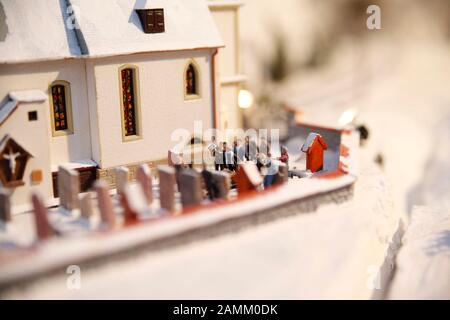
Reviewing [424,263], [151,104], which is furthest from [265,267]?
[151,104]

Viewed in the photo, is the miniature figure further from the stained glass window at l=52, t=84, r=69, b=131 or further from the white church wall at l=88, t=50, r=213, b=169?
the stained glass window at l=52, t=84, r=69, b=131

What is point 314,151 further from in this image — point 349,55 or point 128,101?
point 349,55

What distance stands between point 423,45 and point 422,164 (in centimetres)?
1727

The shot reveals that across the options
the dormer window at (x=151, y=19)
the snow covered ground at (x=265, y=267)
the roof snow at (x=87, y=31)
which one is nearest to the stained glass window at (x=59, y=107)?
the roof snow at (x=87, y=31)

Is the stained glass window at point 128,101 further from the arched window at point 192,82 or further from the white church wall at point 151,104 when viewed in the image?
the arched window at point 192,82

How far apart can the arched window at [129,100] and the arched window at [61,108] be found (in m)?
1.64

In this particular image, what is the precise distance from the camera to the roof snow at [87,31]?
17062mm

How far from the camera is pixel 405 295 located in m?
15.2

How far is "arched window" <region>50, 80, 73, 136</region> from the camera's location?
17.9 meters

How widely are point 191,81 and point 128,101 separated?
2.53 metres

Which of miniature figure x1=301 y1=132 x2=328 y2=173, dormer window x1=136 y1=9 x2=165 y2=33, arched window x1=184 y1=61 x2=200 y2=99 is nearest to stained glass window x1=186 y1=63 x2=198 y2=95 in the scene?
arched window x1=184 y1=61 x2=200 y2=99

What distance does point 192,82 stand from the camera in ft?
66.9

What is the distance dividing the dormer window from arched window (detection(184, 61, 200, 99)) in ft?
5.76

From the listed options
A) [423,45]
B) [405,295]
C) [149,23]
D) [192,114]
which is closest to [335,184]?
[405,295]
